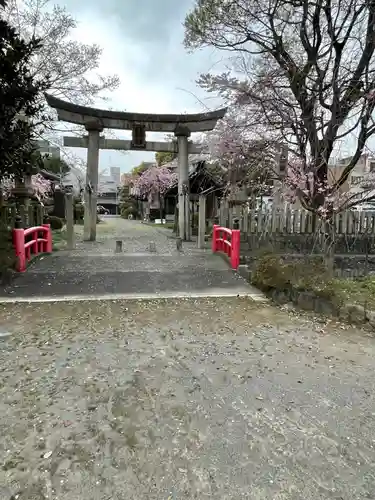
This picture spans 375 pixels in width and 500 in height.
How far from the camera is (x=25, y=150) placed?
5781 mm

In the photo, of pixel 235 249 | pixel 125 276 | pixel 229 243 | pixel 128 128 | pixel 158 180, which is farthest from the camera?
pixel 158 180

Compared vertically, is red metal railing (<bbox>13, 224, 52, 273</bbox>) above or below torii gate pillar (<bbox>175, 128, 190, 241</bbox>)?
below

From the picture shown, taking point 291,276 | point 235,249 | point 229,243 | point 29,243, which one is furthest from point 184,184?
point 291,276

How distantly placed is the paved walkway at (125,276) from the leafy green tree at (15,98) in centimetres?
194

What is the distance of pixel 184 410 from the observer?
2.46m

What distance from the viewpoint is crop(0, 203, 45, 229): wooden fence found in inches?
273

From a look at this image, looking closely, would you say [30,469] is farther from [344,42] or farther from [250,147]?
[344,42]

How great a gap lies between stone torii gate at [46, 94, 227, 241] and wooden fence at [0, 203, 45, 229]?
3.19m

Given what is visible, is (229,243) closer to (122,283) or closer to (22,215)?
(122,283)

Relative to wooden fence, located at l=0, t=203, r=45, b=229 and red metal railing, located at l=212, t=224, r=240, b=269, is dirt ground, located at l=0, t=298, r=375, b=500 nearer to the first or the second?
red metal railing, located at l=212, t=224, r=240, b=269

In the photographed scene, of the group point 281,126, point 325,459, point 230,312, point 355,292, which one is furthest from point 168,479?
point 281,126

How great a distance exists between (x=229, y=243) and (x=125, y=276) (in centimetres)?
254

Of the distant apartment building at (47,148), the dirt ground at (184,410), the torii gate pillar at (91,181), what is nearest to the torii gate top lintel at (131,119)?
the torii gate pillar at (91,181)

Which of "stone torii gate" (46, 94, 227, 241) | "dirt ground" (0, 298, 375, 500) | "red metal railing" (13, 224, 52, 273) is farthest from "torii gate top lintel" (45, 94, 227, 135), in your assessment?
"dirt ground" (0, 298, 375, 500)
